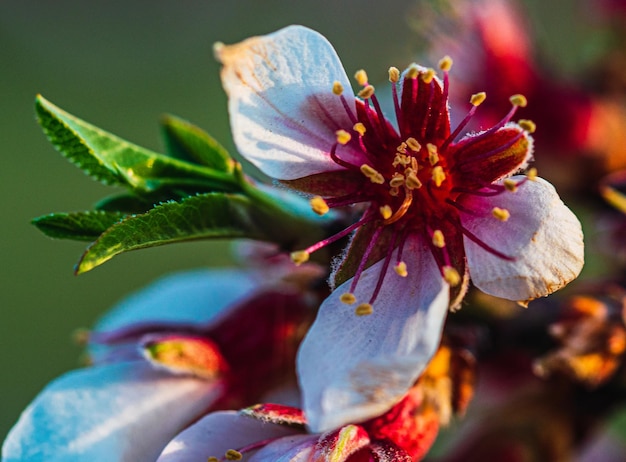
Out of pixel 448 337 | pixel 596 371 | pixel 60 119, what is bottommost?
pixel 596 371

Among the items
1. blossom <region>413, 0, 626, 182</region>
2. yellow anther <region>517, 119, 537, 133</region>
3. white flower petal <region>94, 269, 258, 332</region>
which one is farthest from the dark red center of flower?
blossom <region>413, 0, 626, 182</region>

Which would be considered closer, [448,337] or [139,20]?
[448,337]

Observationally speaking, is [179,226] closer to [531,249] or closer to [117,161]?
[117,161]

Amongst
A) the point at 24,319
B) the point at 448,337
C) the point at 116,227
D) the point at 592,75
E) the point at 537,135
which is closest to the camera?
the point at 116,227

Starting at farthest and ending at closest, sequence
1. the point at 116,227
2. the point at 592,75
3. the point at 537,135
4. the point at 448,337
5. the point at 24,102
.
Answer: the point at 24,102 → the point at 592,75 → the point at 537,135 → the point at 448,337 → the point at 116,227

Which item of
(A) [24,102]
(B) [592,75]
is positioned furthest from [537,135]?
(A) [24,102]

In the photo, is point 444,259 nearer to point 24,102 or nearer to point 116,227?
point 116,227
